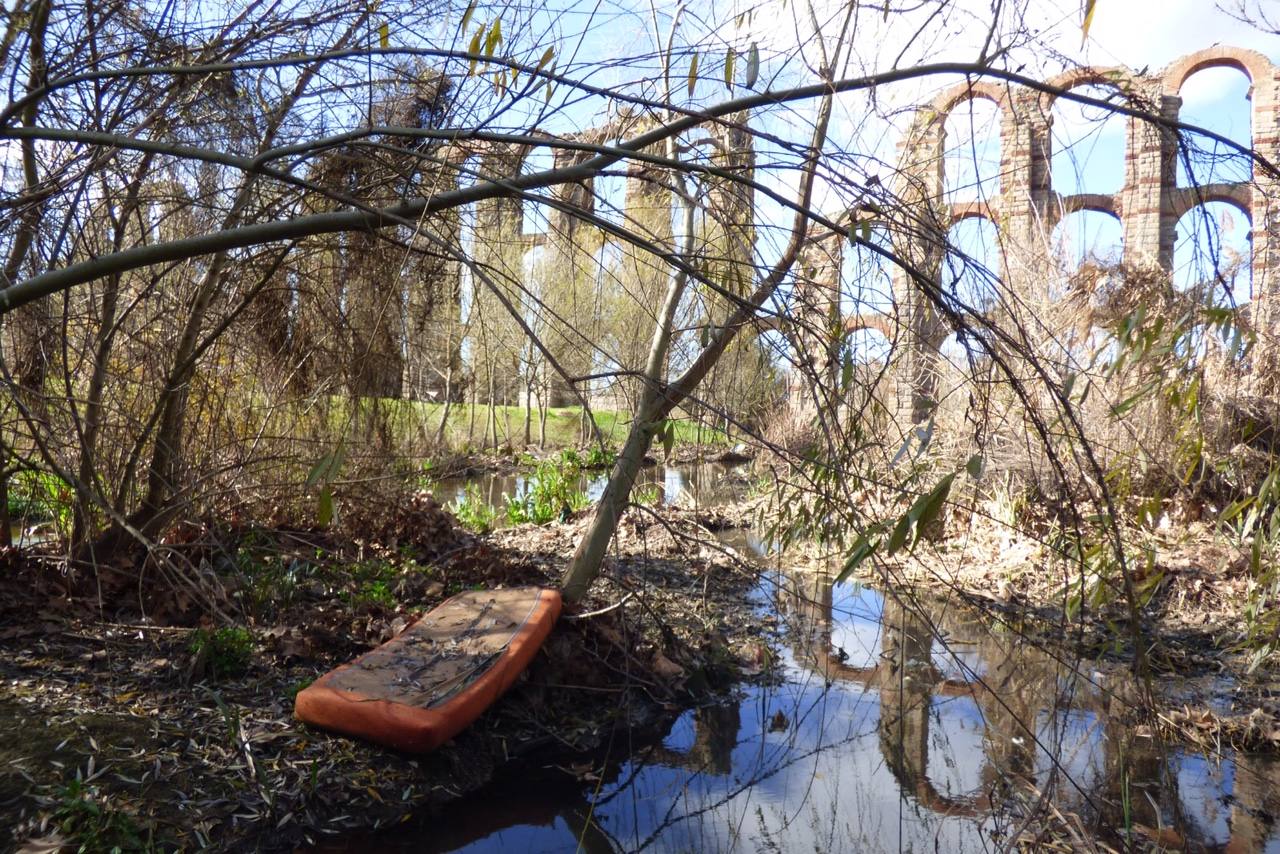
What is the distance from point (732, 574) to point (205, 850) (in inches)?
198

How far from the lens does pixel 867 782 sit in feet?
→ 13.3

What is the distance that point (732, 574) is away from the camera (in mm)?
7559

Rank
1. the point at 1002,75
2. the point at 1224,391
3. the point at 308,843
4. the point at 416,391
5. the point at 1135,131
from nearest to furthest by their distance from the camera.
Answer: the point at 1002,75 < the point at 1135,131 < the point at 308,843 < the point at 416,391 < the point at 1224,391

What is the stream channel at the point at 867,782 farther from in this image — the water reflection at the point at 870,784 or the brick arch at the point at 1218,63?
the brick arch at the point at 1218,63

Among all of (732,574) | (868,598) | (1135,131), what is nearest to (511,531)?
(732,574)

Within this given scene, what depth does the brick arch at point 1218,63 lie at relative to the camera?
57.7 feet

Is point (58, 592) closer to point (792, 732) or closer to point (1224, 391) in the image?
point (792, 732)

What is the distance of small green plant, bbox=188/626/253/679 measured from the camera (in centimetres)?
398

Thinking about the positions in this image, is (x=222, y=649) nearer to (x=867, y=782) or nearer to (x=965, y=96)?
(x=867, y=782)

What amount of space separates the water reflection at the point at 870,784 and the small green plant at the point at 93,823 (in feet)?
2.77

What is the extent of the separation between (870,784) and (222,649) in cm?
286

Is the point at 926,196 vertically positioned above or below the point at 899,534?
above

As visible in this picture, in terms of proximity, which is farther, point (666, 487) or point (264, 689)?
point (666, 487)

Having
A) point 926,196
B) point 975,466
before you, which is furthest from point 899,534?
point 926,196
